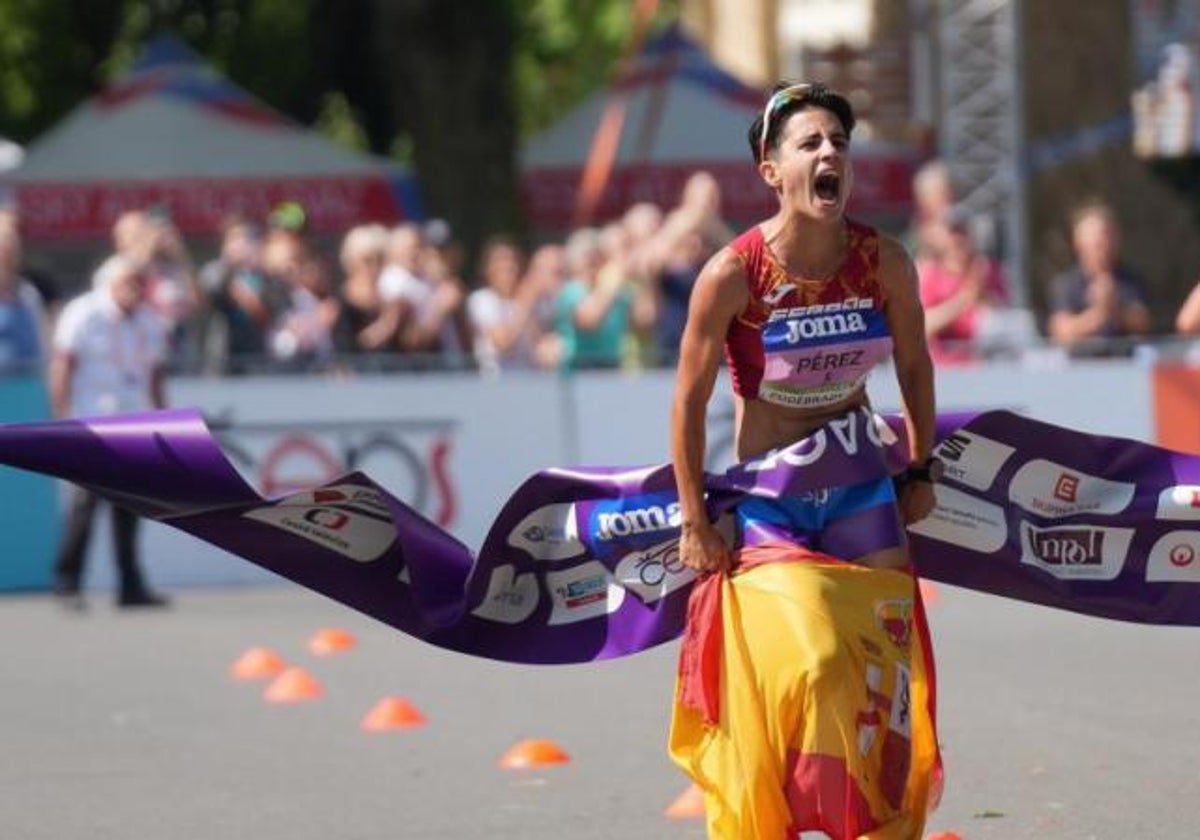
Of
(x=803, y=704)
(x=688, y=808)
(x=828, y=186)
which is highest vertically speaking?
(x=828, y=186)

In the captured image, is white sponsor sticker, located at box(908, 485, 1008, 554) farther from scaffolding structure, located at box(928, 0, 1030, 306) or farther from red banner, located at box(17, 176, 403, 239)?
red banner, located at box(17, 176, 403, 239)

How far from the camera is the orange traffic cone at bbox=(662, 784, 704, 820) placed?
933cm

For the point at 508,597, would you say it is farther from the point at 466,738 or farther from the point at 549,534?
the point at 466,738

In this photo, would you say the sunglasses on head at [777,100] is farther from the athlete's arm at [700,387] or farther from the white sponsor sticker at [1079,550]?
the white sponsor sticker at [1079,550]

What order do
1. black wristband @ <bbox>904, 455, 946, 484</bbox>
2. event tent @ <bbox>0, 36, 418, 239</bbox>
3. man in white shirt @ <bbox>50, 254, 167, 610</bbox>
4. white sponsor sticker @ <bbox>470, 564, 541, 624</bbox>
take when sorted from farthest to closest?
1. event tent @ <bbox>0, 36, 418, 239</bbox>
2. man in white shirt @ <bbox>50, 254, 167, 610</bbox>
3. white sponsor sticker @ <bbox>470, 564, 541, 624</bbox>
4. black wristband @ <bbox>904, 455, 946, 484</bbox>

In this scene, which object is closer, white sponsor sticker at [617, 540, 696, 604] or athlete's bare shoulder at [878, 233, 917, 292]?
athlete's bare shoulder at [878, 233, 917, 292]

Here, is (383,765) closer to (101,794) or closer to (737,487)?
(101,794)

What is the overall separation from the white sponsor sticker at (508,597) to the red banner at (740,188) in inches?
767

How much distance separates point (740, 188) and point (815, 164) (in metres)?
20.6

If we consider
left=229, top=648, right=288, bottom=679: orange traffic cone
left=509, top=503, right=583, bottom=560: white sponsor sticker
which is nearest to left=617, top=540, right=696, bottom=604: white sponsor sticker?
left=509, top=503, right=583, bottom=560: white sponsor sticker

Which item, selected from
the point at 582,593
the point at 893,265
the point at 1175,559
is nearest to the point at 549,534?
the point at 582,593

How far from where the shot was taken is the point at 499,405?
18125mm

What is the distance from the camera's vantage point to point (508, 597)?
825 centimetres

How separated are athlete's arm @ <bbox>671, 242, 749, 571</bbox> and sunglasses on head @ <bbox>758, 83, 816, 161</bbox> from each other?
0.27 metres
